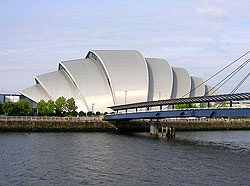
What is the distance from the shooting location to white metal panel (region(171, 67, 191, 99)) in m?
105

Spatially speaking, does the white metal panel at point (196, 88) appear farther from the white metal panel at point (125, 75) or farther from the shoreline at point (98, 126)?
the shoreline at point (98, 126)

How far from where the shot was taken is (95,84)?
97.1 meters

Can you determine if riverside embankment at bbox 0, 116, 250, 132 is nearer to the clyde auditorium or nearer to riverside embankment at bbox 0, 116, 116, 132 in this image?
riverside embankment at bbox 0, 116, 116, 132

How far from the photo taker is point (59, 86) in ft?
320

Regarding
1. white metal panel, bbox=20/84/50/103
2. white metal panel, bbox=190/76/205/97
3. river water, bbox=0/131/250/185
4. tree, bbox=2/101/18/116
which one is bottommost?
river water, bbox=0/131/250/185

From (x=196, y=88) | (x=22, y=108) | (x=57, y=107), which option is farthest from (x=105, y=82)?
(x=196, y=88)

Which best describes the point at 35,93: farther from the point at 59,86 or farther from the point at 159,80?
the point at 159,80

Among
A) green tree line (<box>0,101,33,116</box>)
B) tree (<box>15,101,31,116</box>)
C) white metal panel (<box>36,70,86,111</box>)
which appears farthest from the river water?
white metal panel (<box>36,70,86,111</box>)

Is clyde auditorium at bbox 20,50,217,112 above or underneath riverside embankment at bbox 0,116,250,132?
above

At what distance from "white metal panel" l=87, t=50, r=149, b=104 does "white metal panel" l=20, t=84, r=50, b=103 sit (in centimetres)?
1592

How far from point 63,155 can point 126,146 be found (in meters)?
9.94

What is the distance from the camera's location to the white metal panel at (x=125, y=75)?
314 ft

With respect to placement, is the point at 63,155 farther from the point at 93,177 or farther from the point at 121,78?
the point at 121,78

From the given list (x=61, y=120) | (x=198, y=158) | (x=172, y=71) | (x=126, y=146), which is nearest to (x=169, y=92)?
(x=172, y=71)
